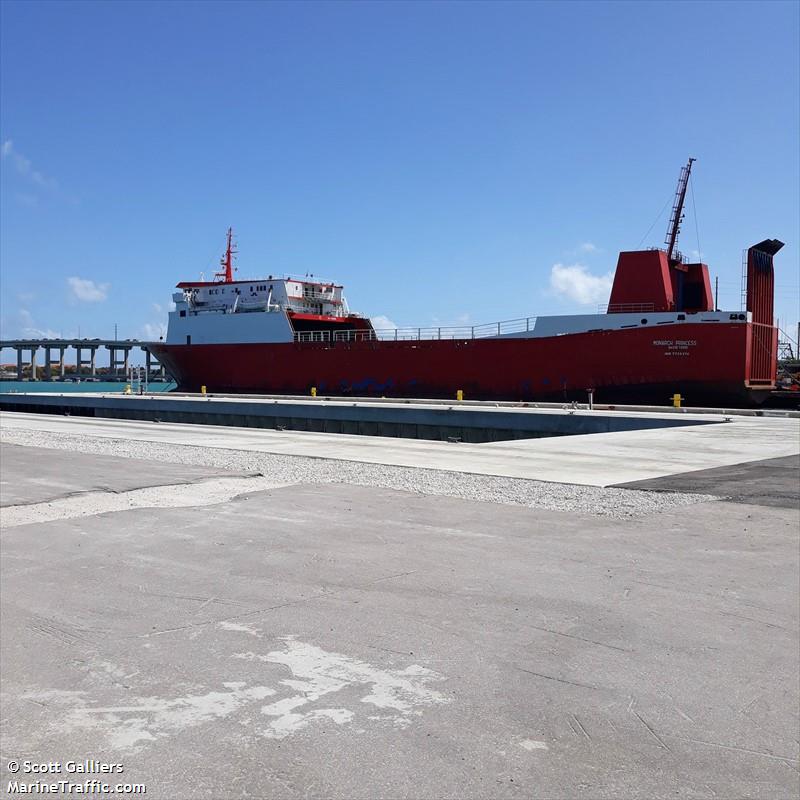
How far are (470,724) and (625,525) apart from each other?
4.11 metres

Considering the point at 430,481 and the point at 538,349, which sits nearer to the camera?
the point at 430,481

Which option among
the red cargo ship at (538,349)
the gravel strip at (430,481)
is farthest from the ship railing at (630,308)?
the gravel strip at (430,481)

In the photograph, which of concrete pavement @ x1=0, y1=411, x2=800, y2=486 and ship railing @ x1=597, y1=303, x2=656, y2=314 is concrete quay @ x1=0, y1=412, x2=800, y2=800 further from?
ship railing @ x1=597, y1=303, x2=656, y2=314

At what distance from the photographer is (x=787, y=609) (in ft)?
14.6

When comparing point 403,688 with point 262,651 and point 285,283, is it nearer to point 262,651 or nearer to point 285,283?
point 262,651

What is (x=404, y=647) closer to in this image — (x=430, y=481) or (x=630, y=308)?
(x=430, y=481)

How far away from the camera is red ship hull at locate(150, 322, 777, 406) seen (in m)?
25.7

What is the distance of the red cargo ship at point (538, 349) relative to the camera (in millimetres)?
25938

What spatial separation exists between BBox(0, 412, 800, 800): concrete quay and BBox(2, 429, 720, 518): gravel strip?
1.14 ft

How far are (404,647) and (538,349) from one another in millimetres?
26018

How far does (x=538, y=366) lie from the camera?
1142 inches

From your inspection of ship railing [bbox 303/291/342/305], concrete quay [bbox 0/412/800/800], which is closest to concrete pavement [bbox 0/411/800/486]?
concrete quay [bbox 0/412/800/800]

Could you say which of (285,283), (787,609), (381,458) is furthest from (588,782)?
(285,283)

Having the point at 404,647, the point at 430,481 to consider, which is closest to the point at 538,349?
the point at 430,481
